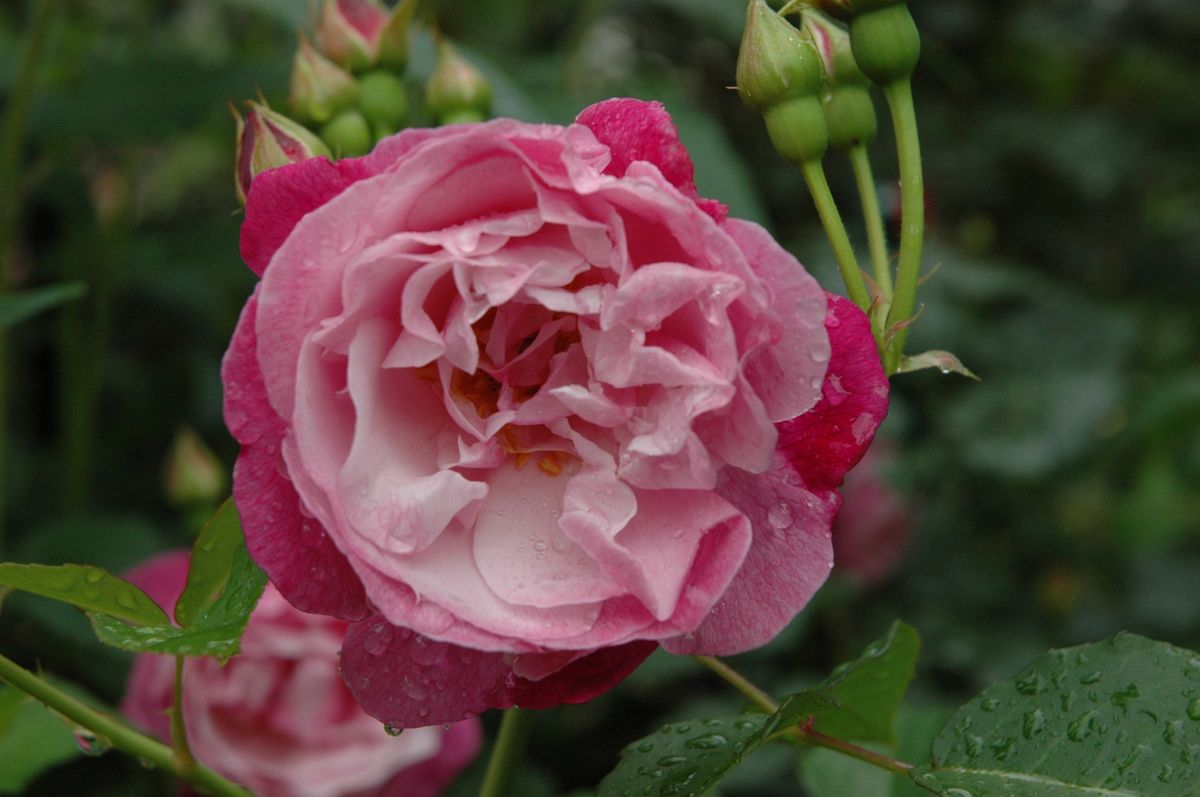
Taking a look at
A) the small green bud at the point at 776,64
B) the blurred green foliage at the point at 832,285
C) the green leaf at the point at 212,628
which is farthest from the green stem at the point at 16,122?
the small green bud at the point at 776,64

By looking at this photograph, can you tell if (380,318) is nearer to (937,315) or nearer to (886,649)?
(886,649)

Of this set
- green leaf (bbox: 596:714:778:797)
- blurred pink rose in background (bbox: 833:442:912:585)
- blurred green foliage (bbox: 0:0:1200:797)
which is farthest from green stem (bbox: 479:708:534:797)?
blurred pink rose in background (bbox: 833:442:912:585)

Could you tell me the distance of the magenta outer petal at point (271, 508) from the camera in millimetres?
586

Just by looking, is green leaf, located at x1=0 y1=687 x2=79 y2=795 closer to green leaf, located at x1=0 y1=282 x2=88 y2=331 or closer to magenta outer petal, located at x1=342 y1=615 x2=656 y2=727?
green leaf, located at x1=0 y1=282 x2=88 y2=331

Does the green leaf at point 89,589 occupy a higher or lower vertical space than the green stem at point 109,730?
higher

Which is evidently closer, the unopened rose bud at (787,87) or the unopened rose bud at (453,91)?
the unopened rose bud at (787,87)

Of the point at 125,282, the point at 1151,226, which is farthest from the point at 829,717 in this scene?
the point at 1151,226

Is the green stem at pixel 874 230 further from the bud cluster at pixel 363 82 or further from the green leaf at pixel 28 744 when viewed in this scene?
the green leaf at pixel 28 744

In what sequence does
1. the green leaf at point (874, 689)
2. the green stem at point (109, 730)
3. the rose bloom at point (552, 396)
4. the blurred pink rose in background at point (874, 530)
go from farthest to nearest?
the blurred pink rose in background at point (874, 530) < the green leaf at point (874, 689) < the green stem at point (109, 730) < the rose bloom at point (552, 396)

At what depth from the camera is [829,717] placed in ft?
2.84

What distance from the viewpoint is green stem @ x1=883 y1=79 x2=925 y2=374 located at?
71 cm

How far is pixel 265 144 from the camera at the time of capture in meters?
0.76

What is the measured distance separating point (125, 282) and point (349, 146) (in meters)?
1.15

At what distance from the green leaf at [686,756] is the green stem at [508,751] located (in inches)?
2.2
